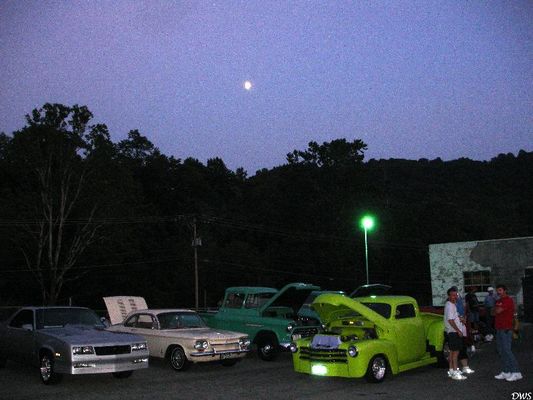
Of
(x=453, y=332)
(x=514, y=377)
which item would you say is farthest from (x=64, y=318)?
(x=514, y=377)

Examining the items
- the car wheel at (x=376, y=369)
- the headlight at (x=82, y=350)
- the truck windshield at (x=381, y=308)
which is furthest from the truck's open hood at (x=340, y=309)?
the headlight at (x=82, y=350)

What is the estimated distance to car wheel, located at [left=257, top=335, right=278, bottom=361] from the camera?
49.1 feet

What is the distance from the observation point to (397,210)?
7388 centimetres

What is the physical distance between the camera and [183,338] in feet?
43.2

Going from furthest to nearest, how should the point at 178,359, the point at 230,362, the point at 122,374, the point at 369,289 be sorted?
the point at 369,289 < the point at 230,362 < the point at 178,359 < the point at 122,374

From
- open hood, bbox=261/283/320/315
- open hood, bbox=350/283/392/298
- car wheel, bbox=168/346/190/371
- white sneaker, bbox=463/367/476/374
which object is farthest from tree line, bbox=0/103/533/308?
white sneaker, bbox=463/367/476/374

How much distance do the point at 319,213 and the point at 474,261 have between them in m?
36.2

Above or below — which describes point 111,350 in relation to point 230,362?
above

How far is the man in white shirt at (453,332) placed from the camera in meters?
11.3

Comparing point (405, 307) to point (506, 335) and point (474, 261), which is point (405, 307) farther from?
point (474, 261)

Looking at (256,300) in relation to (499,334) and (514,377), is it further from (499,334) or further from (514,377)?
(514,377)

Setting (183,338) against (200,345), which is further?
(183,338)

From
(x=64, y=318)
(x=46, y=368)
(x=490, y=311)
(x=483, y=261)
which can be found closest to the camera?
(x=46, y=368)

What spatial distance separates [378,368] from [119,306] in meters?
10.6
